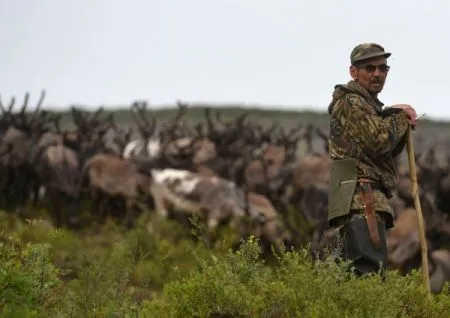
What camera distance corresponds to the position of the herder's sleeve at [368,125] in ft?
27.5

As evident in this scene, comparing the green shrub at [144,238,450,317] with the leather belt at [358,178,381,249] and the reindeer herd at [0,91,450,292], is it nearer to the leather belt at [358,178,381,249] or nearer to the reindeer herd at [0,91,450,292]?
the leather belt at [358,178,381,249]

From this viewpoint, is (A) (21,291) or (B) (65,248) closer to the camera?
(A) (21,291)

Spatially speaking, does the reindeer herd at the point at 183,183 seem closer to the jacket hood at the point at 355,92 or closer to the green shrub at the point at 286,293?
the jacket hood at the point at 355,92

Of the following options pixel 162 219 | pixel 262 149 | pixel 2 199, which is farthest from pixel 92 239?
pixel 262 149

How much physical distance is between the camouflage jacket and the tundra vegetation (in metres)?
0.72

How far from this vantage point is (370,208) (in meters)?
8.38

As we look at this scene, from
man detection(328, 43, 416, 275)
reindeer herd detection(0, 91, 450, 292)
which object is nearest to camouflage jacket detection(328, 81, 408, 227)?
man detection(328, 43, 416, 275)

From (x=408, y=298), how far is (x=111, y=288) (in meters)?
1.89

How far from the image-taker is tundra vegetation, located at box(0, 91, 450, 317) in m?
7.61

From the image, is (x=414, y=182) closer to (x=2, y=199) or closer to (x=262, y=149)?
(x=2, y=199)

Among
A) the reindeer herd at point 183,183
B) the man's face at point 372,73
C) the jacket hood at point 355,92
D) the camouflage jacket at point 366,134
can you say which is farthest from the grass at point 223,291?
the reindeer herd at point 183,183

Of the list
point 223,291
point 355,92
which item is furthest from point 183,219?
point 223,291

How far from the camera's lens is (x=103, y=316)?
786 centimetres

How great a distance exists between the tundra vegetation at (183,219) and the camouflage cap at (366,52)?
4.53 feet
